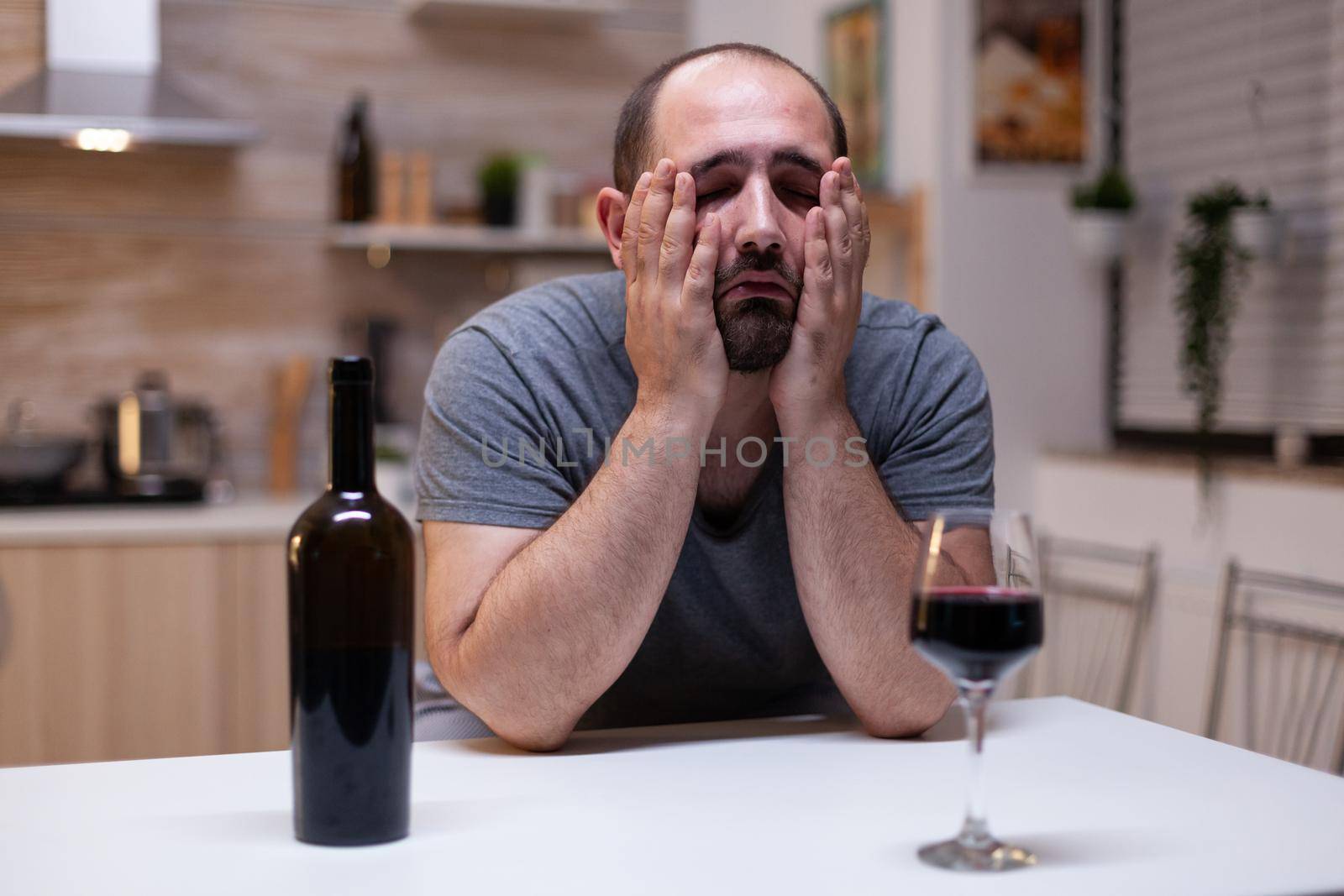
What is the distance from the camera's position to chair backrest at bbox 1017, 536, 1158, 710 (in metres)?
2.64

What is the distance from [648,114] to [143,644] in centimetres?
181

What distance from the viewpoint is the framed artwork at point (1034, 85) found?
3.06 metres

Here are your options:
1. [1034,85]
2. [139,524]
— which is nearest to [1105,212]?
[1034,85]

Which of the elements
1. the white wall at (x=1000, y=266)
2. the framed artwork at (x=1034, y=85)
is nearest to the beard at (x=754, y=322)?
the white wall at (x=1000, y=266)

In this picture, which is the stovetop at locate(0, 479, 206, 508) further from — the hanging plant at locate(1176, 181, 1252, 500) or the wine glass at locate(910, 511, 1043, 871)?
the wine glass at locate(910, 511, 1043, 871)

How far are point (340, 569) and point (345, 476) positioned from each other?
2.2 inches

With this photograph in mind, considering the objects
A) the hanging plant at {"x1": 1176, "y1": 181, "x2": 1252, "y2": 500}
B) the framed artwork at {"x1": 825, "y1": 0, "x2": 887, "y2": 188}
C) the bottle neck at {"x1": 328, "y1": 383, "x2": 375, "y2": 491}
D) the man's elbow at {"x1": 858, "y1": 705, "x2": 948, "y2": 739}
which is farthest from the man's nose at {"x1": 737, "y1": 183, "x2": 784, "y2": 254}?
the framed artwork at {"x1": 825, "y1": 0, "x2": 887, "y2": 188}

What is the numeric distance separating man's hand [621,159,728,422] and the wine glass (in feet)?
1.52

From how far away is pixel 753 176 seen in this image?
1.31 m

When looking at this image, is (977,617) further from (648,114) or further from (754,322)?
(648,114)

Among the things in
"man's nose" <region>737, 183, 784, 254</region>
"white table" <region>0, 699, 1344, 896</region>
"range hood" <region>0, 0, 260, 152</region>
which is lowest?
"white table" <region>0, 699, 1344, 896</region>

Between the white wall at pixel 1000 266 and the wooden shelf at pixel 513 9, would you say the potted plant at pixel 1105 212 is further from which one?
the wooden shelf at pixel 513 9

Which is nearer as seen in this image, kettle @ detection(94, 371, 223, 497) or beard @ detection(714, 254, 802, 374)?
beard @ detection(714, 254, 802, 374)

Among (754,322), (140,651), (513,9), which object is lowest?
(140,651)
